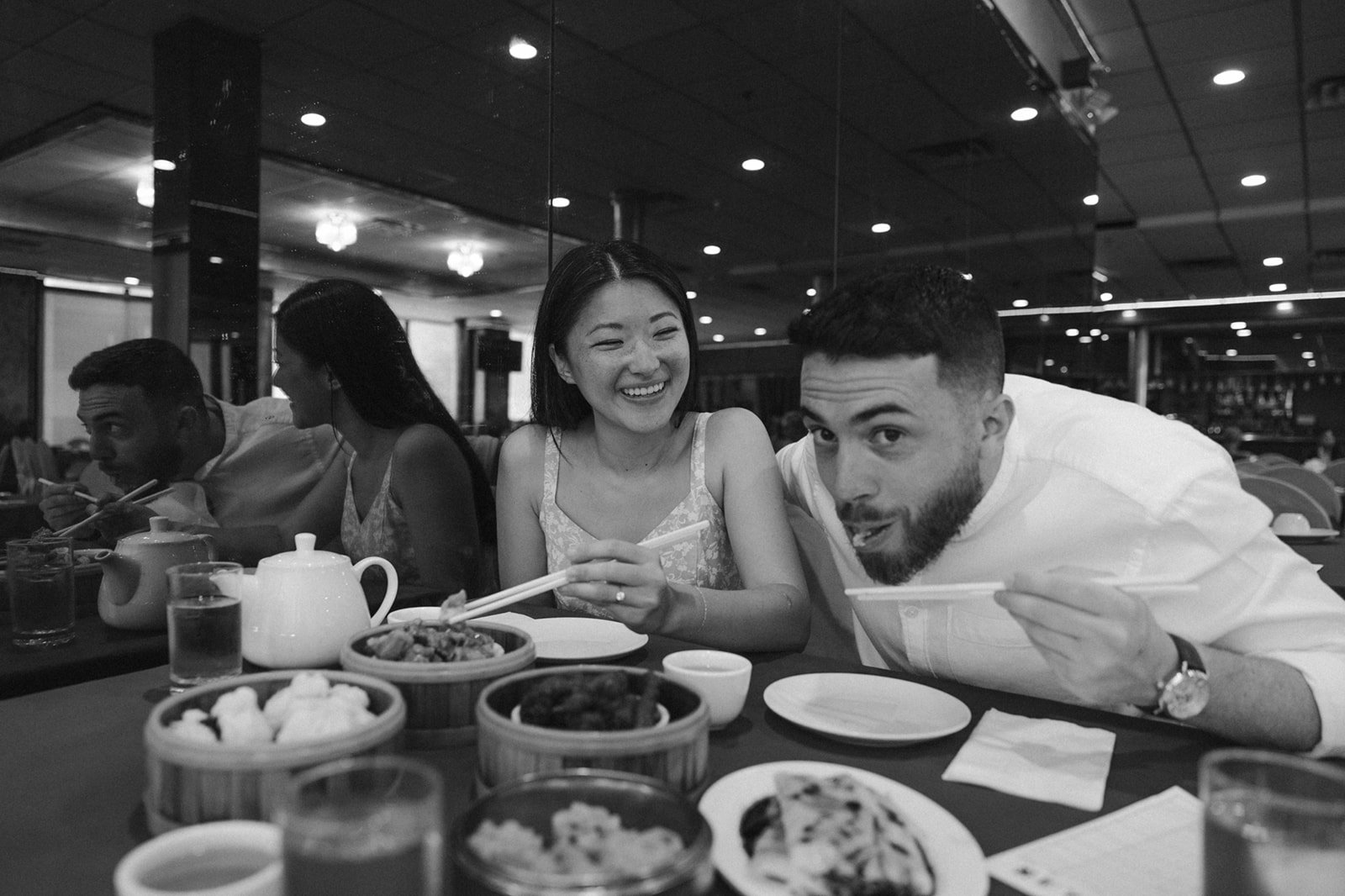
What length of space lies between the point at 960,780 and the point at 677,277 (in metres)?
1.33

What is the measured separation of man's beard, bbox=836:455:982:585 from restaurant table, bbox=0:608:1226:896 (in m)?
0.19

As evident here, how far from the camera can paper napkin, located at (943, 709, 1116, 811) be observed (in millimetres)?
878

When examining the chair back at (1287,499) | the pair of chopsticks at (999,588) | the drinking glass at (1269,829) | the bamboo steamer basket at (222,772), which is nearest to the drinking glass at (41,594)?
the bamboo steamer basket at (222,772)

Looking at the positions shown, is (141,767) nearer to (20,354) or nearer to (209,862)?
(209,862)

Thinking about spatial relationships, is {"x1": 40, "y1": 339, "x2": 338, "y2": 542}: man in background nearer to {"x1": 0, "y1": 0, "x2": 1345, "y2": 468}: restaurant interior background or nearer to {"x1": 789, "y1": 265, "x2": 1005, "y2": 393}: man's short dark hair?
{"x1": 0, "y1": 0, "x2": 1345, "y2": 468}: restaurant interior background

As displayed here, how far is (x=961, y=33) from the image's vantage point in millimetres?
4336

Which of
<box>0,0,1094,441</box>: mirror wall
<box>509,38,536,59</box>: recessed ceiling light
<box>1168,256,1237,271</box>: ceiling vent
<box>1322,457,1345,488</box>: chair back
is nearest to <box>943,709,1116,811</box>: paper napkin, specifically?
<box>0,0,1094,441</box>: mirror wall

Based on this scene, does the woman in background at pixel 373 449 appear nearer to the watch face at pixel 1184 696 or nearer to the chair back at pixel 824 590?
the chair back at pixel 824 590

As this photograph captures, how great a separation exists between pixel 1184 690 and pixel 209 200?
2.12m

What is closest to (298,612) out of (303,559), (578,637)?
(303,559)

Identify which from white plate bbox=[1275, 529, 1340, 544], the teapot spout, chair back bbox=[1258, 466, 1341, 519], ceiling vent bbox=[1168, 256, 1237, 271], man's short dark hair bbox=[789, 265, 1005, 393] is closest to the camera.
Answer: man's short dark hair bbox=[789, 265, 1005, 393]

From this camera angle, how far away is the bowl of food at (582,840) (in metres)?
0.54

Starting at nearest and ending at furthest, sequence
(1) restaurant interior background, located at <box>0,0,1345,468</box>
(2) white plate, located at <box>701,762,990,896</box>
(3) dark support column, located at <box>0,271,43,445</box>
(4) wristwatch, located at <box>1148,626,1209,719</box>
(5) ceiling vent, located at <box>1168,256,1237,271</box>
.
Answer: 1. (2) white plate, located at <box>701,762,990,896</box>
2. (4) wristwatch, located at <box>1148,626,1209,719</box>
3. (3) dark support column, located at <box>0,271,43,445</box>
4. (1) restaurant interior background, located at <box>0,0,1345,468</box>
5. (5) ceiling vent, located at <box>1168,256,1237,271</box>

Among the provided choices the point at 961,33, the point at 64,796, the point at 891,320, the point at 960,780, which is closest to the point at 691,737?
the point at 960,780
